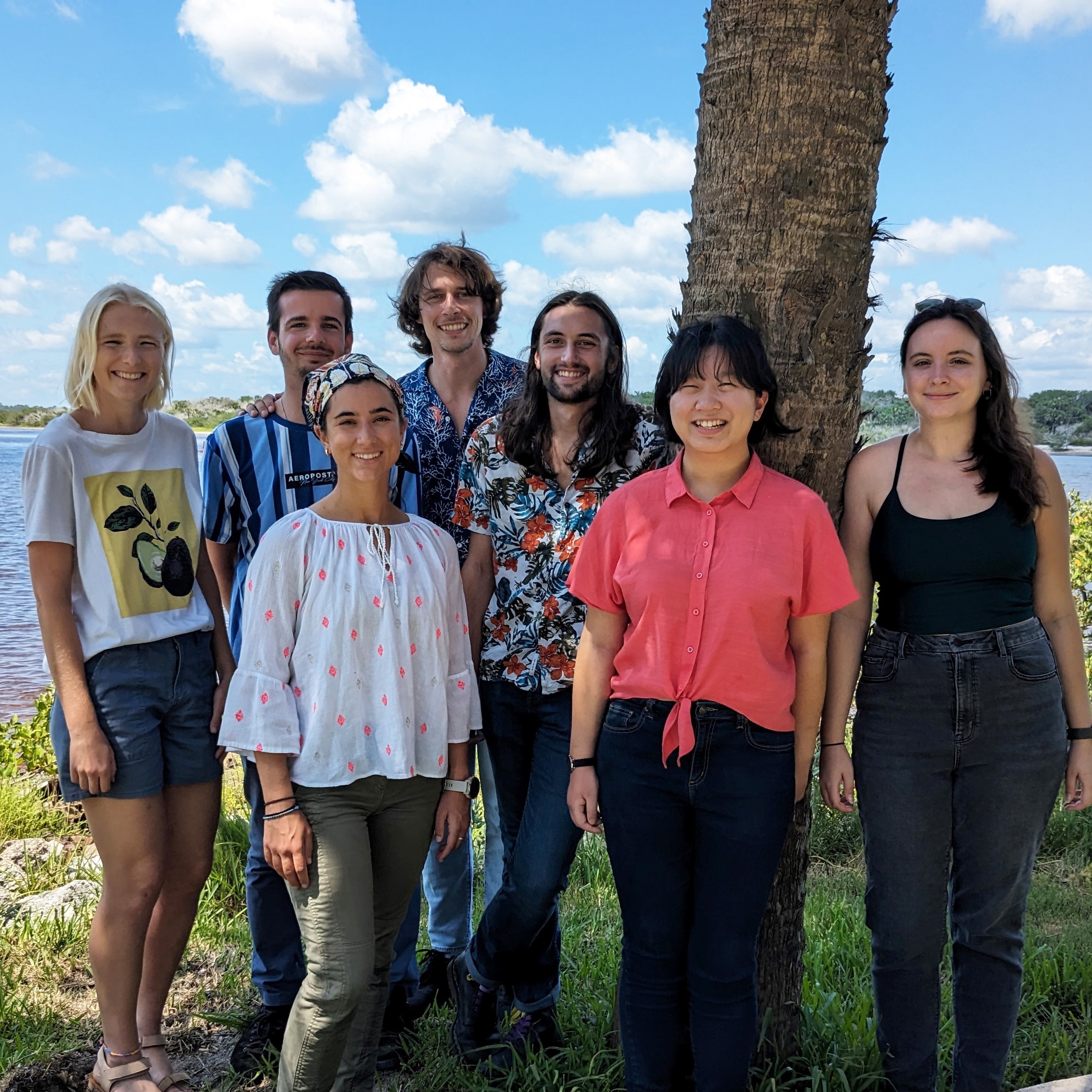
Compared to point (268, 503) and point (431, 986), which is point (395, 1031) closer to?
point (431, 986)

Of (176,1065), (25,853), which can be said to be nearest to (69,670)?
(176,1065)

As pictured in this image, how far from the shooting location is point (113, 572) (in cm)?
287

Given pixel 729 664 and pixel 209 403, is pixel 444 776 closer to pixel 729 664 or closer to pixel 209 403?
pixel 729 664

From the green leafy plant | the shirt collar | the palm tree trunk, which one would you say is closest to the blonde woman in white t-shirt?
the shirt collar

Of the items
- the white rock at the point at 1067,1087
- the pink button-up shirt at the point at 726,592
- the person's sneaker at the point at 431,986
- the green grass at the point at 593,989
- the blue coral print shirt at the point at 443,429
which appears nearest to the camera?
the white rock at the point at 1067,1087

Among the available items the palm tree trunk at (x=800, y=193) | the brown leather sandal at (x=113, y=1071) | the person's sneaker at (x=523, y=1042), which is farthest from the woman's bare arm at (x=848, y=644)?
the brown leather sandal at (x=113, y=1071)

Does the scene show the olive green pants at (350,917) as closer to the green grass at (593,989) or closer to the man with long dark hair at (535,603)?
the man with long dark hair at (535,603)

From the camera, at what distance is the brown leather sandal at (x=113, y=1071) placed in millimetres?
2975

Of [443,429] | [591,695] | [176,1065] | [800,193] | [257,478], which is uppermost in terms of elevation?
[800,193]

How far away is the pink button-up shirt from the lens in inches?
95.7

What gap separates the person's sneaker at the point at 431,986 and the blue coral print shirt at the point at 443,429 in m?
1.65

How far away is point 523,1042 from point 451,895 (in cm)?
71

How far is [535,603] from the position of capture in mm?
3084

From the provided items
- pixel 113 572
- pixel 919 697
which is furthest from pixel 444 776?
pixel 919 697
